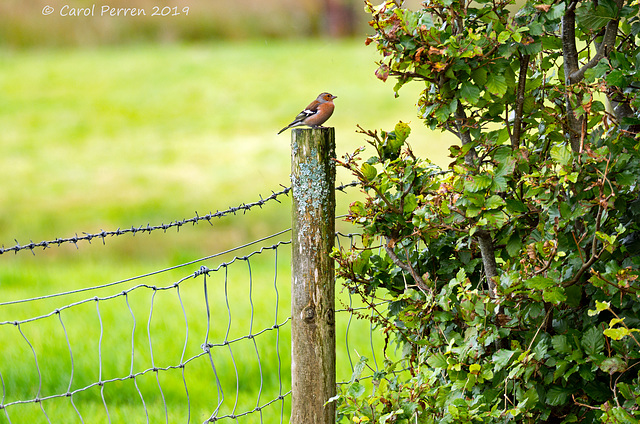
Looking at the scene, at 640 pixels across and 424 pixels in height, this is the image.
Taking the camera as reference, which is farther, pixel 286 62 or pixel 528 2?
pixel 286 62

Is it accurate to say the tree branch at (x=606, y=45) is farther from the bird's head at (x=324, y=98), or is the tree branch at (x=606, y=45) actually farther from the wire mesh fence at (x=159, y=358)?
the wire mesh fence at (x=159, y=358)

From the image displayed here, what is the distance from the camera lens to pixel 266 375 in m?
5.22

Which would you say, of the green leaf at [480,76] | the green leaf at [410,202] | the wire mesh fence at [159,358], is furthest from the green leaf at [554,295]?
the wire mesh fence at [159,358]

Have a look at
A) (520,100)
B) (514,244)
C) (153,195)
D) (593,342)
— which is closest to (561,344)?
(593,342)

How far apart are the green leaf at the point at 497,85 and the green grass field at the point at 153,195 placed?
1.59ft

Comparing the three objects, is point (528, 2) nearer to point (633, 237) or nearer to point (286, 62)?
point (633, 237)

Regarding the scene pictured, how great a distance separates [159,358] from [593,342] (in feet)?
13.5

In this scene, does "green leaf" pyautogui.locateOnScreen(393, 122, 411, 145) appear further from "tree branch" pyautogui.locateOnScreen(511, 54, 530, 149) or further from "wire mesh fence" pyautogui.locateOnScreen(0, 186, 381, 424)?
"wire mesh fence" pyautogui.locateOnScreen(0, 186, 381, 424)

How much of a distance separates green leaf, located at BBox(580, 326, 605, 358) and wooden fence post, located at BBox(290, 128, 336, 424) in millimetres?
1082

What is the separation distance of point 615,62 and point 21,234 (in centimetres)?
1133

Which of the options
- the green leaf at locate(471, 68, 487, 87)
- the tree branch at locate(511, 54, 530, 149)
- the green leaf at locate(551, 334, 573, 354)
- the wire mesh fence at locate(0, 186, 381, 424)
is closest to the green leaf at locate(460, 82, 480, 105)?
the green leaf at locate(471, 68, 487, 87)

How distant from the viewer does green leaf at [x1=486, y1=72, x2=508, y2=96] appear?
246 centimetres

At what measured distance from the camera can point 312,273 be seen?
2.89m

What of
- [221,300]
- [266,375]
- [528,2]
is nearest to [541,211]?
[528,2]
